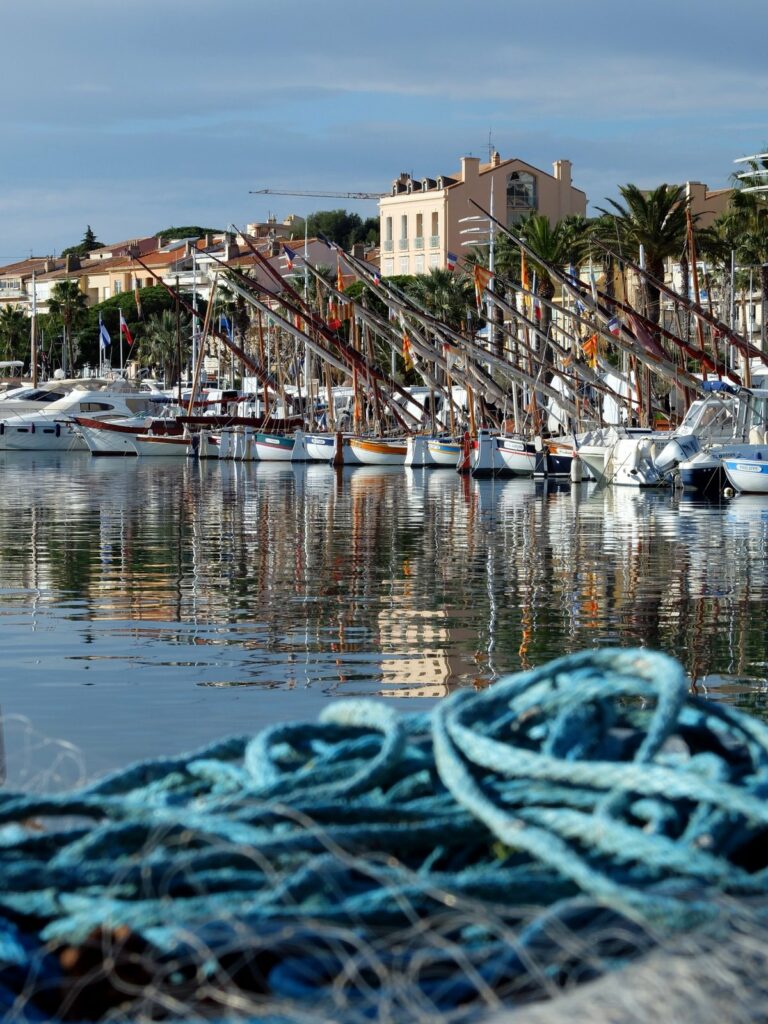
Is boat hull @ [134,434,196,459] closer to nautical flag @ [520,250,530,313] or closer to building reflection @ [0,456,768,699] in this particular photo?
nautical flag @ [520,250,530,313]

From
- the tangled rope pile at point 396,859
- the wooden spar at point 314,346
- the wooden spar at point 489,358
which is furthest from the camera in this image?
the wooden spar at point 314,346

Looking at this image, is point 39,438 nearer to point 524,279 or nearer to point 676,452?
point 524,279

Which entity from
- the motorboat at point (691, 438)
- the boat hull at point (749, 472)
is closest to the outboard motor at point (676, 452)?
the motorboat at point (691, 438)

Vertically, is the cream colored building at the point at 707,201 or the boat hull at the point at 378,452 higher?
the cream colored building at the point at 707,201

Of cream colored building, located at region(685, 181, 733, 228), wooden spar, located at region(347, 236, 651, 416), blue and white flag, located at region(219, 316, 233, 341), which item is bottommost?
wooden spar, located at region(347, 236, 651, 416)

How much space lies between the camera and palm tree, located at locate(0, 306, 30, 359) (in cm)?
15000

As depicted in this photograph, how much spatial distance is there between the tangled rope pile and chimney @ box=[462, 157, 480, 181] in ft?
422

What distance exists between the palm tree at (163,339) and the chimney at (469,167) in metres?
25.8

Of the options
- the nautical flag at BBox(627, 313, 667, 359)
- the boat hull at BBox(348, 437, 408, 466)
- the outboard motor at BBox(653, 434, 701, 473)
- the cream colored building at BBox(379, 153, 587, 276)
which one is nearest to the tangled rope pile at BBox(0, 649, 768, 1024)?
the outboard motor at BBox(653, 434, 701, 473)

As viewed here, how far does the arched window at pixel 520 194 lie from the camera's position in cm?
13162

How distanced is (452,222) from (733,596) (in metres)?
111

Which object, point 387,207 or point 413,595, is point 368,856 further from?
point 387,207

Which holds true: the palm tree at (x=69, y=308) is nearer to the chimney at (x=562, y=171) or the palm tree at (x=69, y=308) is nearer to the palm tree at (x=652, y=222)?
the chimney at (x=562, y=171)

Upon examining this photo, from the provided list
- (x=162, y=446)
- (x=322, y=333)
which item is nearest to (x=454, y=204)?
(x=162, y=446)
